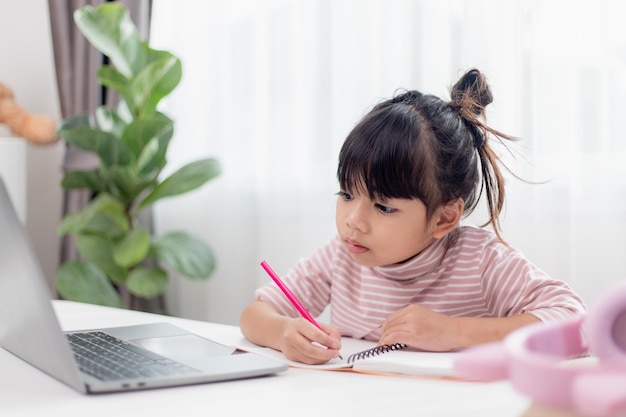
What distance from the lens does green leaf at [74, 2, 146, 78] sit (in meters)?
2.27

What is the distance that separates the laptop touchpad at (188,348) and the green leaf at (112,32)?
1.46m

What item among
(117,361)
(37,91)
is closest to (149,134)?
(37,91)

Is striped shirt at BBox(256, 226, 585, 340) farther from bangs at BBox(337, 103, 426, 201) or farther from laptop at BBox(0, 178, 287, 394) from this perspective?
laptop at BBox(0, 178, 287, 394)

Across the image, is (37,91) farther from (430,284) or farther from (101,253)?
(430,284)

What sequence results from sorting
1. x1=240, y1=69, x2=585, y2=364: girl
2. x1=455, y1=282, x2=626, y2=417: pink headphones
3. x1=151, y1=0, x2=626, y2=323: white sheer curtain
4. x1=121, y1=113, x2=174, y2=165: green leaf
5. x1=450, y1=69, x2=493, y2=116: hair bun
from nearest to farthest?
1. x1=455, y1=282, x2=626, y2=417: pink headphones
2. x1=240, y1=69, x2=585, y2=364: girl
3. x1=450, y1=69, x2=493, y2=116: hair bun
4. x1=151, y1=0, x2=626, y2=323: white sheer curtain
5. x1=121, y1=113, x2=174, y2=165: green leaf

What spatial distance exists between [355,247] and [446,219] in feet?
0.51

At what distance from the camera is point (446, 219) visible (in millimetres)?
1244

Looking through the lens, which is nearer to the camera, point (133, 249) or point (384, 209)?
point (384, 209)

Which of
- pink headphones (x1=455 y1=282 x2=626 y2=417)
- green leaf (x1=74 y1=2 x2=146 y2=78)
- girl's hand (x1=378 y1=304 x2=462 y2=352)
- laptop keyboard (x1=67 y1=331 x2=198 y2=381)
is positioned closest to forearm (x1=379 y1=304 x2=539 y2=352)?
girl's hand (x1=378 y1=304 x2=462 y2=352)

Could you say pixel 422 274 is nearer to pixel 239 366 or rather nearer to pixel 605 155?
pixel 239 366

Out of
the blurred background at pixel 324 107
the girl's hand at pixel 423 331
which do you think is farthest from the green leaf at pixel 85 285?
the girl's hand at pixel 423 331

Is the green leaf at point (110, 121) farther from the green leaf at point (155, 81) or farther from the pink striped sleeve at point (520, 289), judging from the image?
the pink striped sleeve at point (520, 289)

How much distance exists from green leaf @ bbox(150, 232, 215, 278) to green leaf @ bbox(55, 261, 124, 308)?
0.58 ft

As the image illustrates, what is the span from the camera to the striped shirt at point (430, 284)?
1179mm
